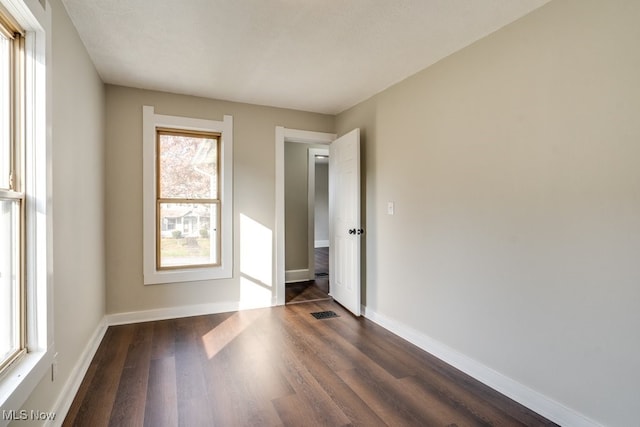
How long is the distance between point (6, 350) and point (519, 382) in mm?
2808

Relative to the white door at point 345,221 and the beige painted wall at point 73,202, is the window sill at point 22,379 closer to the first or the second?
the beige painted wall at point 73,202

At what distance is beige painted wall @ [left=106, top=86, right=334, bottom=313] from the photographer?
3326 millimetres

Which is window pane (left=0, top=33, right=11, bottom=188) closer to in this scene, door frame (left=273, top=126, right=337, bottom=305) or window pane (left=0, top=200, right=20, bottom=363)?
window pane (left=0, top=200, right=20, bottom=363)

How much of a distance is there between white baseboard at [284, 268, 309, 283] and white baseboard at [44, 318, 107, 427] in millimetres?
2797

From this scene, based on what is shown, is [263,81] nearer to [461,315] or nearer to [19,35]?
[19,35]

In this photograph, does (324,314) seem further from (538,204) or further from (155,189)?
(538,204)

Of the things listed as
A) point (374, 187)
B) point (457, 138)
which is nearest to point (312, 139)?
point (374, 187)

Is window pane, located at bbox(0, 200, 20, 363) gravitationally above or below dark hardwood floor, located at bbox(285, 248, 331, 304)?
above

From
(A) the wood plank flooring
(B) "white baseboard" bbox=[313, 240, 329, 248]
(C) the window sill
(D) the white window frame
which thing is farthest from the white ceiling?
(B) "white baseboard" bbox=[313, 240, 329, 248]

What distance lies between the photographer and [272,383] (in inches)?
89.5

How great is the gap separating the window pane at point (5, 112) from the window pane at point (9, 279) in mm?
142

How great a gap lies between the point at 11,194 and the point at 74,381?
137cm

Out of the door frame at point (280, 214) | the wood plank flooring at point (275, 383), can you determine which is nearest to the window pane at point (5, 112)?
the wood plank flooring at point (275, 383)

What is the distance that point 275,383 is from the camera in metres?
2.27
